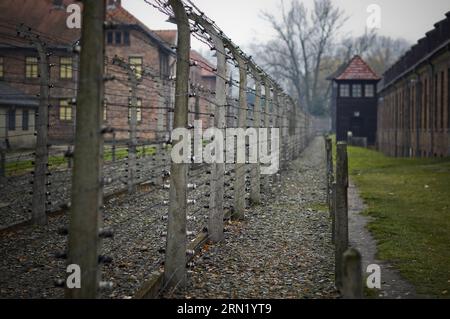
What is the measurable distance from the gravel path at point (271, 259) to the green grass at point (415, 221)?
936 mm

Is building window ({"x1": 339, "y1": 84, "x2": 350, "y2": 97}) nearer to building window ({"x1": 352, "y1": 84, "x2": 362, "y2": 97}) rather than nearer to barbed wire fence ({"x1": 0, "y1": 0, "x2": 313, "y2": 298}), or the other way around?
building window ({"x1": 352, "y1": 84, "x2": 362, "y2": 97})

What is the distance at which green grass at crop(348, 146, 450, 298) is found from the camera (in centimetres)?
686

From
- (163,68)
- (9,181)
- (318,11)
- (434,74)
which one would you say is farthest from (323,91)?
(9,181)

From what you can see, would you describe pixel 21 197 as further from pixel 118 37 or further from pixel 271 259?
pixel 118 37

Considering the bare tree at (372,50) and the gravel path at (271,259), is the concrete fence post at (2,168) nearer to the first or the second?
the gravel path at (271,259)

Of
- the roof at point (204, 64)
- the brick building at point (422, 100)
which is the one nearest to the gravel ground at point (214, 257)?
the roof at point (204, 64)

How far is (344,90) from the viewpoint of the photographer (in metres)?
50.2

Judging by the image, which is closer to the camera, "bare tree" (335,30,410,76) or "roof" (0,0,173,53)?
"roof" (0,0,173,53)

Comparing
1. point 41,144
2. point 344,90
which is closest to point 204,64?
point 41,144

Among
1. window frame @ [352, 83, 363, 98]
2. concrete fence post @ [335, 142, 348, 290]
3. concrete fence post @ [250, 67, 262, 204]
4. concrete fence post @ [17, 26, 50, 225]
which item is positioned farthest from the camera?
window frame @ [352, 83, 363, 98]

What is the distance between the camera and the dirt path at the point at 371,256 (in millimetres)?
6020

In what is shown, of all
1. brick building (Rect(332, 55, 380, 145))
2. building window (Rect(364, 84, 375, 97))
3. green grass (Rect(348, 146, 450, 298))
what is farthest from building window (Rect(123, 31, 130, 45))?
green grass (Rect(348, 146, 450, 298))

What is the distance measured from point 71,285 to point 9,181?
13.2 metres

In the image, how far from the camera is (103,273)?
6578 millimetres
